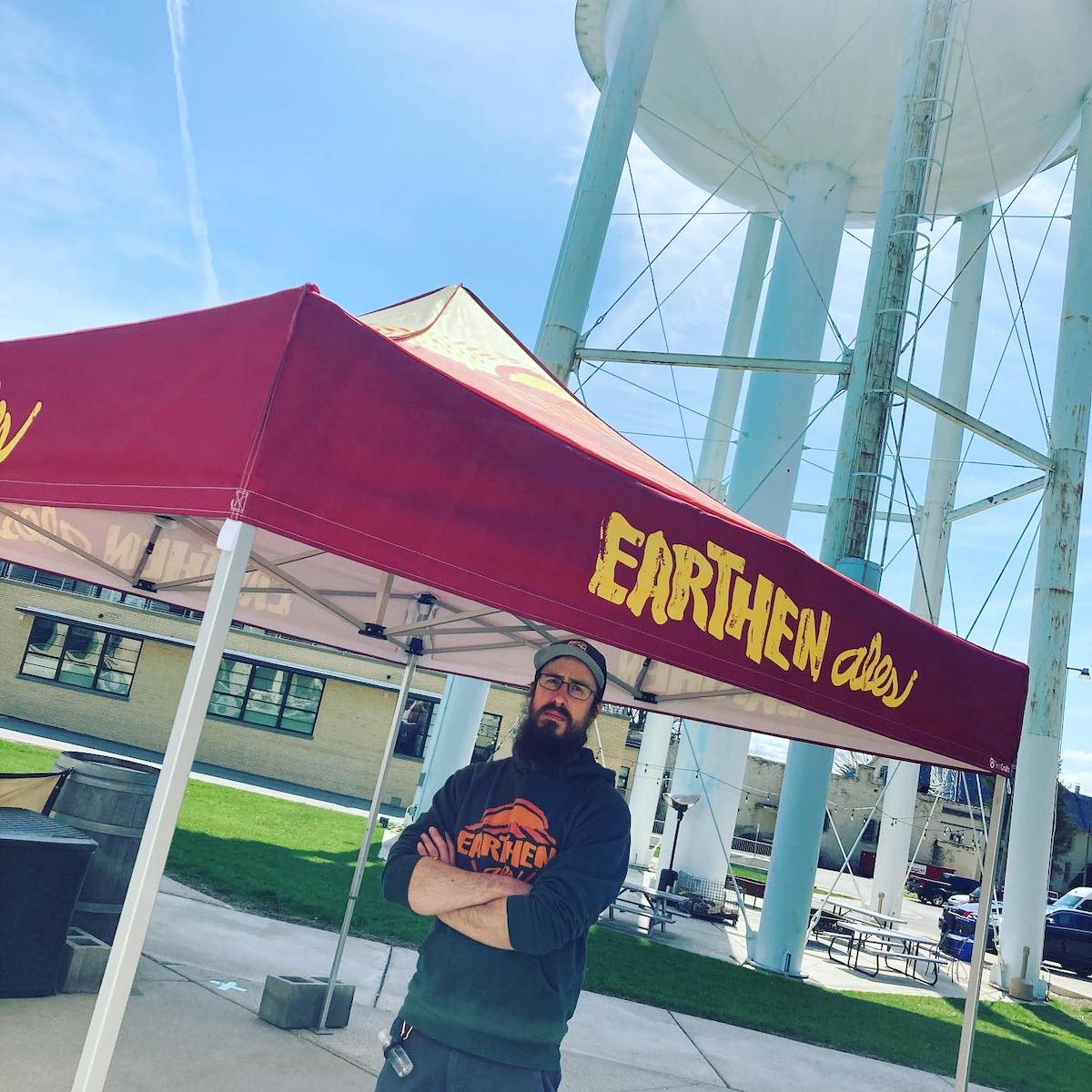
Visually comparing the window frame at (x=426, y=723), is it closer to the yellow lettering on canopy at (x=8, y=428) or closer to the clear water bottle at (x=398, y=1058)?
the yellow lettering on canopy at (x=8, y=428)

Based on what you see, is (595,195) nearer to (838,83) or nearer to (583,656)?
(838,83)

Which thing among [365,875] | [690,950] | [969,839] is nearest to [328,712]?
[365,875]

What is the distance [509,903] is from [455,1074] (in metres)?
0.47

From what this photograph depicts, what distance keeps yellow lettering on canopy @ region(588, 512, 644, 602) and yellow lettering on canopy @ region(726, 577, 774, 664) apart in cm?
43

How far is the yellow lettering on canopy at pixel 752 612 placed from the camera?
3156 millimetres

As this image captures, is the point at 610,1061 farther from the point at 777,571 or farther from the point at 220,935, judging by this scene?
the point at 777,571

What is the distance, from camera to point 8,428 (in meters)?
3.22

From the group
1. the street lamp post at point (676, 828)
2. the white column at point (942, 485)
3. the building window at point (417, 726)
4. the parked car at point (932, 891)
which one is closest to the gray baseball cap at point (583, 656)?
the street lamp post at point (676, 828)

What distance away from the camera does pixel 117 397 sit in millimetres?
2830

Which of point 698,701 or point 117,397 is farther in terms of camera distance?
point 698,701

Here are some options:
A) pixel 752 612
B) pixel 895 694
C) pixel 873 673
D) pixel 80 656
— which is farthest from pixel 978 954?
pixel 80 656

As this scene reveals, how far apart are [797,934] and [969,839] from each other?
32833 mm

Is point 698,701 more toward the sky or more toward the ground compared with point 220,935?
more toward the sky

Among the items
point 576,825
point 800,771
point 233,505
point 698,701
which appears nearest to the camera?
point 233,505
